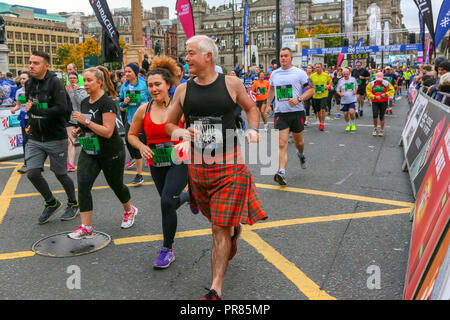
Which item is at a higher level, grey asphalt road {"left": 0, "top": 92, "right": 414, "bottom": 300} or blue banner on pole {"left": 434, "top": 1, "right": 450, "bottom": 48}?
blue banner on pole {"left": 434, "top": 1, "right": 450, "bottom": 48}

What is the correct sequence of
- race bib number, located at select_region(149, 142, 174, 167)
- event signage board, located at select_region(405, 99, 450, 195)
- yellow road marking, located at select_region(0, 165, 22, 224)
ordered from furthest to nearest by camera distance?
yellow road marking, located at select_region(0, 165, 22, 224), event signage board, located at select_region(405, 99, 450, 195), race bib number, located at select_region(149, 142, 174, 167)

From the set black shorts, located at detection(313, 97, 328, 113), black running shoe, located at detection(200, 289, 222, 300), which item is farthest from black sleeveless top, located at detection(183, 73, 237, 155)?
black shorts, located at detection(313, 97, 328, 113)

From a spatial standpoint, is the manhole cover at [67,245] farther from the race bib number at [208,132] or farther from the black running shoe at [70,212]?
the race bib number at [208,132]

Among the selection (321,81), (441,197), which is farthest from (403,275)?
(321,81)

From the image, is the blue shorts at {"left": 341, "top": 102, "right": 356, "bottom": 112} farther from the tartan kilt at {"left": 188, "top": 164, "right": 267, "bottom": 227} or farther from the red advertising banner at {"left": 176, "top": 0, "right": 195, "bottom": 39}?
the tartan kilt at {"left": 188, "top": 164, "right": 267, "bottom": 227}

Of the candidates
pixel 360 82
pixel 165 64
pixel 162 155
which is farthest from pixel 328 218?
pixel 360 82

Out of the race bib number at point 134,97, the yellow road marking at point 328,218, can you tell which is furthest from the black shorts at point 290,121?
the race bib number at point 134,97

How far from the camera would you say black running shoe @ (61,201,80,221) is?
576 cm

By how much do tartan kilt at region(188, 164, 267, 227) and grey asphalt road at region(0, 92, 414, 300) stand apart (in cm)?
62
